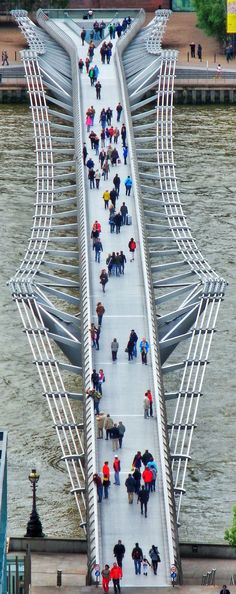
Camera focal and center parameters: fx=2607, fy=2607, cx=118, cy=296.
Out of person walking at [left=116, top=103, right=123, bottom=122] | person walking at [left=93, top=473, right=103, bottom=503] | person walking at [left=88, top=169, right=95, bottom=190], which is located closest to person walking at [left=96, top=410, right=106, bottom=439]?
person walking at [left=93, top=473, right=103, bottom=503]

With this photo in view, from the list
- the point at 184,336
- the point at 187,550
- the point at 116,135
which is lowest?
the point at 187,550

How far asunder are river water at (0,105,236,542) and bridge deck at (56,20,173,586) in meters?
2.55

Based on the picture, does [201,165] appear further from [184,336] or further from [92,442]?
[92,442]

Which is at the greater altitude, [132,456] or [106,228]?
[106,228]

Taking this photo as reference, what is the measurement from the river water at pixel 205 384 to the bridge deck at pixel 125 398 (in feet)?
8.38

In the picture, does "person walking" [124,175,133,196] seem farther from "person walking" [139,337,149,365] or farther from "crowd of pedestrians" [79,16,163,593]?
"person walking" [139,337,149,365]

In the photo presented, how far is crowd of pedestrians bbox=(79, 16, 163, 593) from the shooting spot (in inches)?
2402

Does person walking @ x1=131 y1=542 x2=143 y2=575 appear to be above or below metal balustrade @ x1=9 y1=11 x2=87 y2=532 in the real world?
below

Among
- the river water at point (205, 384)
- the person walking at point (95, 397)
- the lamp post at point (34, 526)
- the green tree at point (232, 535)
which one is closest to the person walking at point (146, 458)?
the lamp post at point (34, 526)

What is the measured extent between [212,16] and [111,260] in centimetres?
5028

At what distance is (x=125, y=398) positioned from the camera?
67.1 m

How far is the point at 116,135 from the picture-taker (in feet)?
310

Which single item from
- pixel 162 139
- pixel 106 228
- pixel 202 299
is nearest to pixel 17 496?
pixel 202 299

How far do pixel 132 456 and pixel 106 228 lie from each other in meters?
19.8
